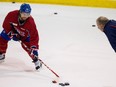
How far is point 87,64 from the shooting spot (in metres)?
3.93

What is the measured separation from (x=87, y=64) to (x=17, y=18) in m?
1.04

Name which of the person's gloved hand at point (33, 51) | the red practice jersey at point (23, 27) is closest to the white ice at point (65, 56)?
the person's gloved hand at point (33, 51)

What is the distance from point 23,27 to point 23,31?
0.06 m

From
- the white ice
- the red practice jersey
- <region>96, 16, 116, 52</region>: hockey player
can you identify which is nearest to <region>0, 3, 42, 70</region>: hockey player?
the red practice jersey

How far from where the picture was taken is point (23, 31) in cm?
355

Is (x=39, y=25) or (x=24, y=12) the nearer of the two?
(x=24, y=12)

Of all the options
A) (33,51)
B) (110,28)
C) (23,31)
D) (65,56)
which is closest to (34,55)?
(33,51)

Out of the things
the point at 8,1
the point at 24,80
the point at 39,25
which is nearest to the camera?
the point at 24,80

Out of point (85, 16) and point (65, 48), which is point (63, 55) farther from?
point (85, 16)

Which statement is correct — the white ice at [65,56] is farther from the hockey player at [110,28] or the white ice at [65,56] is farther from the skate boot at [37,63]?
the hockey player at [110,28]

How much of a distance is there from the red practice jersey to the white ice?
1.22 feet

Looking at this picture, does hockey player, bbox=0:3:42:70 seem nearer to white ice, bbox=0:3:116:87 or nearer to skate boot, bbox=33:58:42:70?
skate boot, bbox=33:58:42:70

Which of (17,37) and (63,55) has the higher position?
(17,37)

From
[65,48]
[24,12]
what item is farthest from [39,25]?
[24,12]
